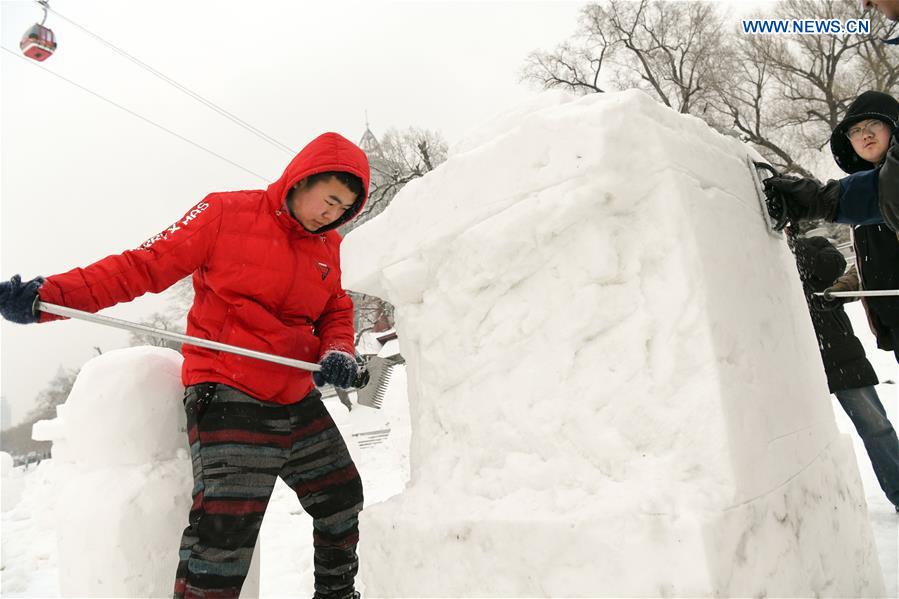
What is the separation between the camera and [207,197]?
1.91 m

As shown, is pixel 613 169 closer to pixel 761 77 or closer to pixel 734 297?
pixel 734 297

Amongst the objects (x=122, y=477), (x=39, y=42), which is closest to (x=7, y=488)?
(x=39, y=42)

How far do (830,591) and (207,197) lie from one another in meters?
2.17

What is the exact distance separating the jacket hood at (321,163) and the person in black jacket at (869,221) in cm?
140

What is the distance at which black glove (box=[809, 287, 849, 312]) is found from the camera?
275cm

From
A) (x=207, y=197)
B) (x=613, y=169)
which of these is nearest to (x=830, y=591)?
(x=613, y=169)

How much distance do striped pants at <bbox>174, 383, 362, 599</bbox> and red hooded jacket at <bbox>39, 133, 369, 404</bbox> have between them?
0.28 feet

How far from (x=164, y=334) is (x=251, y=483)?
53 cm

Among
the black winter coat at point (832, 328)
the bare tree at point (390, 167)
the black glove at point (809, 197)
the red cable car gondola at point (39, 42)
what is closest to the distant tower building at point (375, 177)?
the bare tree at point (390, 167)

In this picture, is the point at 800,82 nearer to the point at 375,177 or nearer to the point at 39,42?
the point at 375,177

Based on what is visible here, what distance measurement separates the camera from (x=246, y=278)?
1.82 m

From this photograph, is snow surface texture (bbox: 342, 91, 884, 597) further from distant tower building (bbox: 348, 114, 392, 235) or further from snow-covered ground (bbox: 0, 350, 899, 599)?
distant tower building (bbox: 348, 114, 392, 235)

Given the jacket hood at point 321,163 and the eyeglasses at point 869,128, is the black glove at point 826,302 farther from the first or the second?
the jacket hood at point 321,163

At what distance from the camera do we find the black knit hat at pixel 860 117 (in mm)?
2244
